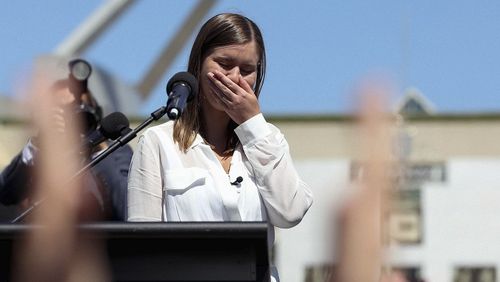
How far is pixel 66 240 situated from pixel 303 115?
36.4 feet

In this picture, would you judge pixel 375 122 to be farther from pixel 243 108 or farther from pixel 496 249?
pixel 496 249

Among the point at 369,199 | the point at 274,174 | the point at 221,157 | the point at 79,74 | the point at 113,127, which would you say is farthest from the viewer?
the point at 79,74

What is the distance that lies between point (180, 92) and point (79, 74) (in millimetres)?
1469

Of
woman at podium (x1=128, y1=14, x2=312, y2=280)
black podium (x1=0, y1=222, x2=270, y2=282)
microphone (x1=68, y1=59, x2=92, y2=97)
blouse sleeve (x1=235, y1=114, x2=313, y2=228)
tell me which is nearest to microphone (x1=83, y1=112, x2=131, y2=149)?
woman at podium (x1=128, y1=14, x2=312, y2=280)

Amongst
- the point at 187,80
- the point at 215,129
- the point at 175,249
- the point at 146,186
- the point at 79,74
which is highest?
the point at 79,74

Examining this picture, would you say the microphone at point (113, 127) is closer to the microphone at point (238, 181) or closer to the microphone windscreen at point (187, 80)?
the microphone windscreen at point (187, 80)

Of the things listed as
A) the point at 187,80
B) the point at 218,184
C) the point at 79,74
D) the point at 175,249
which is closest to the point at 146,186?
the point at 218,184

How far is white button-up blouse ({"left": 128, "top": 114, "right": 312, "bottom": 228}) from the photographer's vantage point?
9.71ft

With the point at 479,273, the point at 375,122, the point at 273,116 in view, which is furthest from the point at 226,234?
the point at 273,116

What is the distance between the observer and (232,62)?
306 centimetres

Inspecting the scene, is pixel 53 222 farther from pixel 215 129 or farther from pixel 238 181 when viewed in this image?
pixel 215 129

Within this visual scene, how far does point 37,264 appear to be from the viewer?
2.38 m

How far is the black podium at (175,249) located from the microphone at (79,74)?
193cm

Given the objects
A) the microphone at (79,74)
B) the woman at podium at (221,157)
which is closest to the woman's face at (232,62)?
the woman at podium at (221,157)
